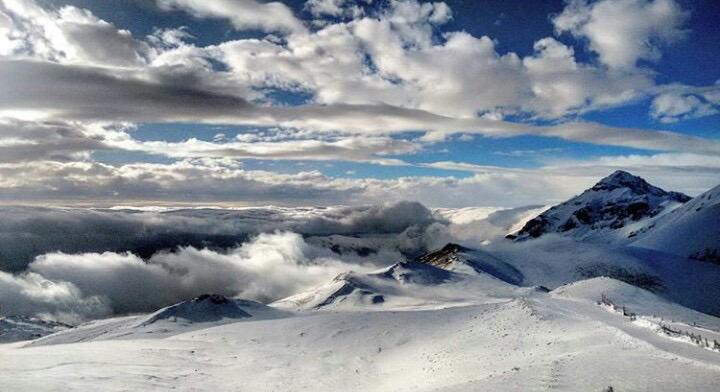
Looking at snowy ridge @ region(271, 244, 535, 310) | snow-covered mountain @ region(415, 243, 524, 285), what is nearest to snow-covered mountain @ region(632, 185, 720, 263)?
snow-covered mountain @ region(415, 243, 524, 285)

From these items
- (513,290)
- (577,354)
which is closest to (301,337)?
(577,354)

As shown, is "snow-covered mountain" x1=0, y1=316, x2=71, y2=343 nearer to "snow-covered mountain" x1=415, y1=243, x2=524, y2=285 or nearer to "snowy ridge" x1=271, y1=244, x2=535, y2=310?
"snowy ridge" x1=271, y1=244, x2=535, y2=310

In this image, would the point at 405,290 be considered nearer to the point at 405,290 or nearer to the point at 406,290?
the point at 405,290

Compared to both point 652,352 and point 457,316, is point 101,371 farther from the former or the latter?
point 457,316

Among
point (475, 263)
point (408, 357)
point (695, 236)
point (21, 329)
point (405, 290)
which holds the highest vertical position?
point (695, 236)

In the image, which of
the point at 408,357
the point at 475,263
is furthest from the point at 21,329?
the point at 408,357
